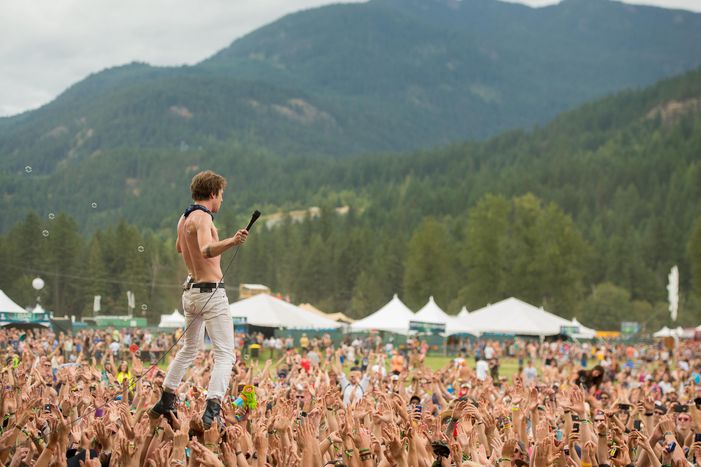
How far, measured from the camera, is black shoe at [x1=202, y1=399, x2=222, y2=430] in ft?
24.3

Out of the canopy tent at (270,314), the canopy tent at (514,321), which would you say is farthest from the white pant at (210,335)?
the canopy tent at (514,321)

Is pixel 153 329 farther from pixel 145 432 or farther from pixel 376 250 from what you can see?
pixel 376 250

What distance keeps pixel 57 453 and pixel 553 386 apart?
10057 mm

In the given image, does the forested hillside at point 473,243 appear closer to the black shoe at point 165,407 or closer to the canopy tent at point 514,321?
the black shoe at point 165,407

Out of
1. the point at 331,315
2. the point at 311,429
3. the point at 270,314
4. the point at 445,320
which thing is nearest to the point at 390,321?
the point at 445,320

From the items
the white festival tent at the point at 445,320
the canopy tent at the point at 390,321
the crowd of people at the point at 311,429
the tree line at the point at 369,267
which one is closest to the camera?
the crowd of people at the point at 311,429

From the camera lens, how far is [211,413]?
7.52 m

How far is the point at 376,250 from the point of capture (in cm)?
11112

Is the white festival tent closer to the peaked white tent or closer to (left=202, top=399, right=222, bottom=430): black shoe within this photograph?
the peaked white tent

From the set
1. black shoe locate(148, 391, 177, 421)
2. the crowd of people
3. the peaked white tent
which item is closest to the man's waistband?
black shoe locate(148, 391, 177, 421)

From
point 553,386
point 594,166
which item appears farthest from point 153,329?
point 594,166

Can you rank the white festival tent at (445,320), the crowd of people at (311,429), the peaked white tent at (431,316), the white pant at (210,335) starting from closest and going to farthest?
the crowd of people at (311,429) → the white pant at (210,335) → the white festival tent at (445,320) → the peaked white tent at (431,316)

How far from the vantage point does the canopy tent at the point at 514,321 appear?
4744cm

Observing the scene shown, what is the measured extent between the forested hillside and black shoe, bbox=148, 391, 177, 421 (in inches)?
624
